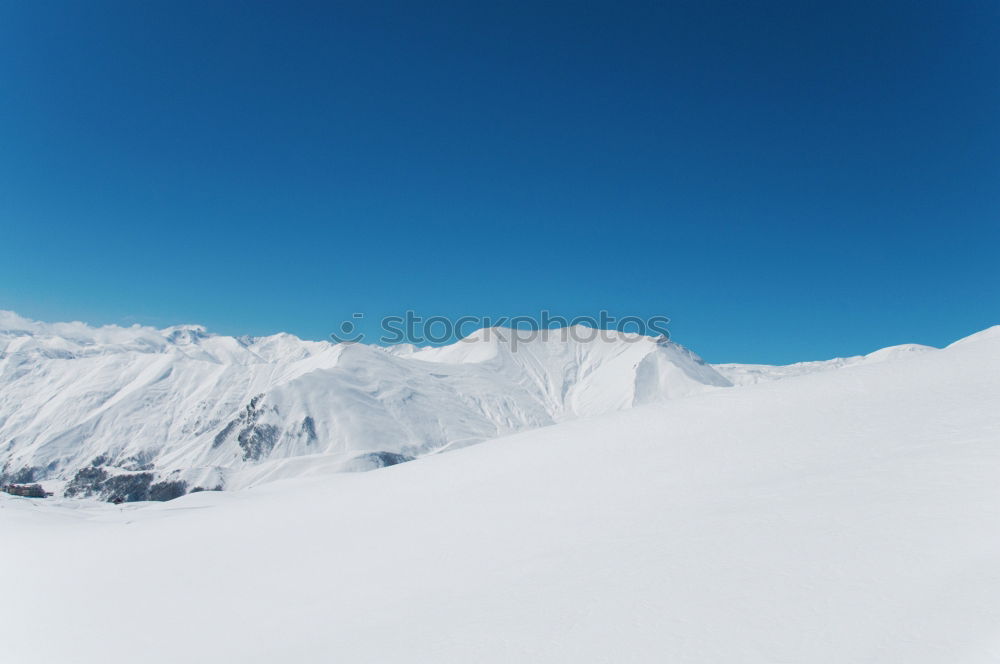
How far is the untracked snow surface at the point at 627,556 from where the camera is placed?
20.7 feet

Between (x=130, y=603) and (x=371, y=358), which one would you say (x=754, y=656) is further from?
(x=371, y=358)

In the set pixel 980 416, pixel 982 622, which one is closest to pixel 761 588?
pixel 982 622

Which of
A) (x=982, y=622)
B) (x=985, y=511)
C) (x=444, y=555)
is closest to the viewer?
(x=982, y=622)

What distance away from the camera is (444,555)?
387 inches

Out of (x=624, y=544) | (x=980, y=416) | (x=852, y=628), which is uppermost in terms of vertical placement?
(x=980, y=416)

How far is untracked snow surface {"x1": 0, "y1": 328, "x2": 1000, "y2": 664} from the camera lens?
6.31 meters

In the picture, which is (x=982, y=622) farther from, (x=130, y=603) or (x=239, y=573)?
(x=130, y=603)

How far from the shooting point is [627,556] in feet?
27.3

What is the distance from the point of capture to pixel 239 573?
35.9 feet

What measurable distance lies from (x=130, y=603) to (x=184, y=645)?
298 centimetres

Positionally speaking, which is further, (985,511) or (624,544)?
(624,544)

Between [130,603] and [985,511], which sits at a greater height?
[985,511]

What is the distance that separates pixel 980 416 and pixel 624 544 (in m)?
8.20

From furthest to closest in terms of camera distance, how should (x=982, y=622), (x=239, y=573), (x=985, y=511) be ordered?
(x=239, y=573)
(x=985, y=511)
(x=982, y=622)
